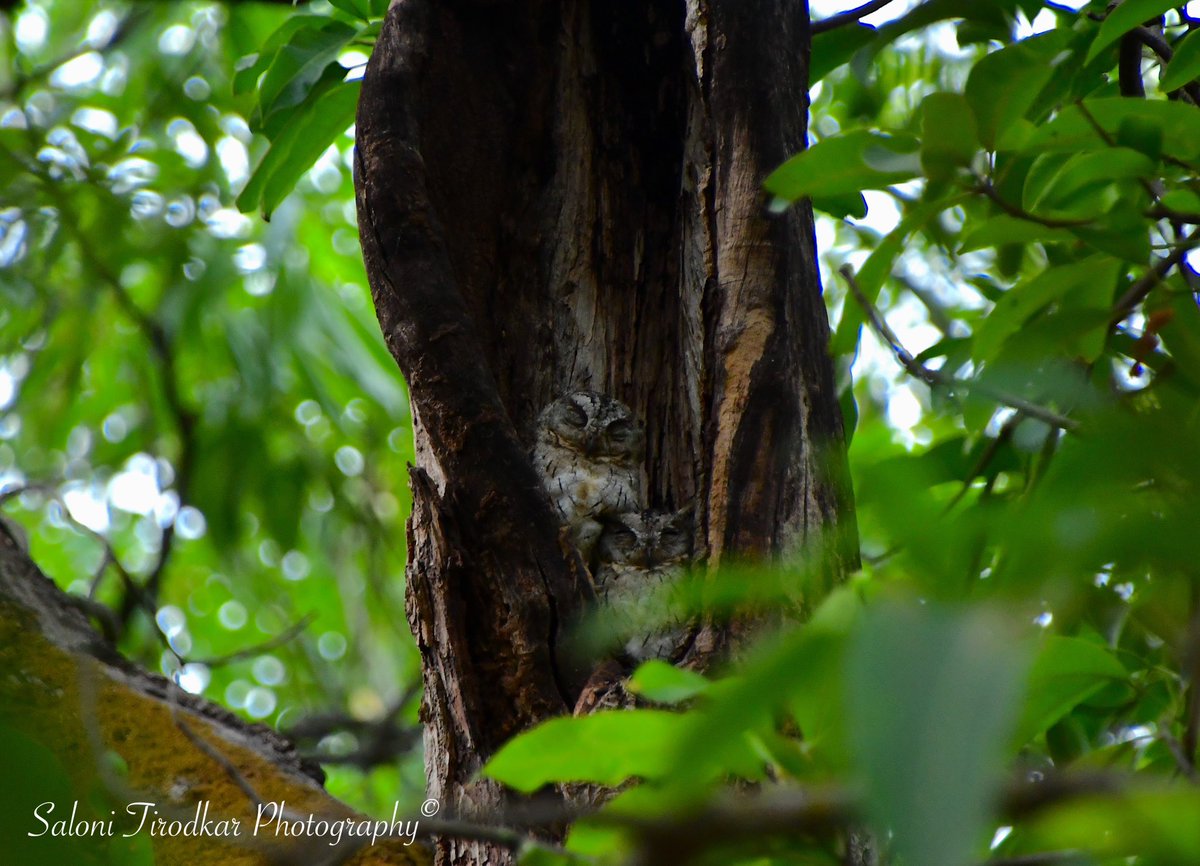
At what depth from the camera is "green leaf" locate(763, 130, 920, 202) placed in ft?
2.96

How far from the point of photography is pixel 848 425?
1481 mm

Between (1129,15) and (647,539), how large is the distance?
3.21 feet

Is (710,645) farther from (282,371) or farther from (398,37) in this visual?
(282,371)

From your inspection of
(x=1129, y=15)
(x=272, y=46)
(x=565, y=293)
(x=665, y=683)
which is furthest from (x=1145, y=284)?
(x=272, y=46)

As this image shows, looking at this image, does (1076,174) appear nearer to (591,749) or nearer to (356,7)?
(591,749)

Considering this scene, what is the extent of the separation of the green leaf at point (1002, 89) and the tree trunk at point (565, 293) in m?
0.34

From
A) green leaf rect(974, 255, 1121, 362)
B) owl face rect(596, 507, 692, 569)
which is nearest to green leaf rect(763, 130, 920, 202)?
green leaf rect(974, 255, 1121, 362)

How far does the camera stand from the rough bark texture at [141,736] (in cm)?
132

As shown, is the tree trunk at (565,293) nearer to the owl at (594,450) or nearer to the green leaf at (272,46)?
the owl at (594,450)

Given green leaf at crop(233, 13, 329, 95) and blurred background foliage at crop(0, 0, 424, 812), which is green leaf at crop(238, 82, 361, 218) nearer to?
green leaf at crop(233, 13, 329, 95)

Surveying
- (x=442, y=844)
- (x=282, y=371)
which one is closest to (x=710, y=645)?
(x=442, y=844)

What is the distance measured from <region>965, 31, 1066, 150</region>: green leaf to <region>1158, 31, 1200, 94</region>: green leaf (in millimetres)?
378

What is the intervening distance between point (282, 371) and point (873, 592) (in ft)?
8.83

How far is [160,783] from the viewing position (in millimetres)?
1474
